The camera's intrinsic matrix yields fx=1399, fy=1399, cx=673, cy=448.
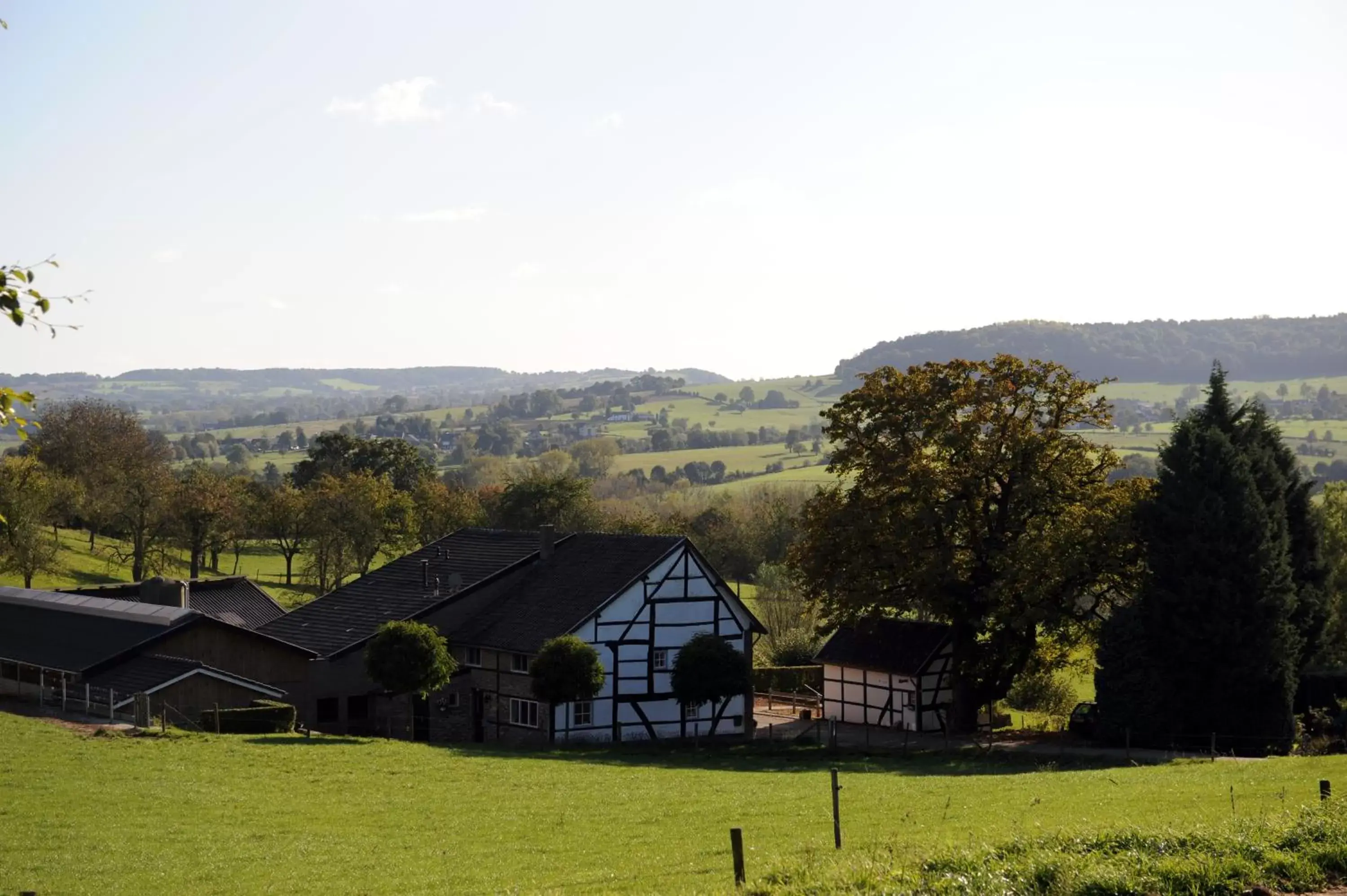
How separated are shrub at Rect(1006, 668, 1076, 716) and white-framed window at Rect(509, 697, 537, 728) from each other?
19.8 meters

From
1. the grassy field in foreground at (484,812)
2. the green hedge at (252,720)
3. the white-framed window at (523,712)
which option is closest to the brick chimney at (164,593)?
the green hedge at (252,720)

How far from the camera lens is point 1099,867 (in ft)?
47.0

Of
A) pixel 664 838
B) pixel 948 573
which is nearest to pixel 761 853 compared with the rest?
pixel 664 838

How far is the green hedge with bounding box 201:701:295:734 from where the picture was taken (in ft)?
123

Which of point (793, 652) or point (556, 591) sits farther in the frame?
point (793, 652)

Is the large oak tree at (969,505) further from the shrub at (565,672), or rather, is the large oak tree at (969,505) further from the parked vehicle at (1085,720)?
the shrub at (565,672)

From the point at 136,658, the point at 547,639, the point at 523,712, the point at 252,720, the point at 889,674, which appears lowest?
the point at 523,712

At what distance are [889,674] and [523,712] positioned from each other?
12280 mm

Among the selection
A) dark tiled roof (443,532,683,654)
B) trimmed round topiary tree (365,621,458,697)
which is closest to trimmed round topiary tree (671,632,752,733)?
dark tiled roof (443,532,683,654)

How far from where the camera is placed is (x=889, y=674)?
46.9m

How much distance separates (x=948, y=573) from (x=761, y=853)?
76.5ft

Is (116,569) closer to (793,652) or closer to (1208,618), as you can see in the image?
(793,652)

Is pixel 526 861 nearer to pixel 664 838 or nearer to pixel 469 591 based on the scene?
pixel 664 838

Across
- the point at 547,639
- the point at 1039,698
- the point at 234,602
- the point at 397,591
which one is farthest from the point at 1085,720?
the point at 234,602
